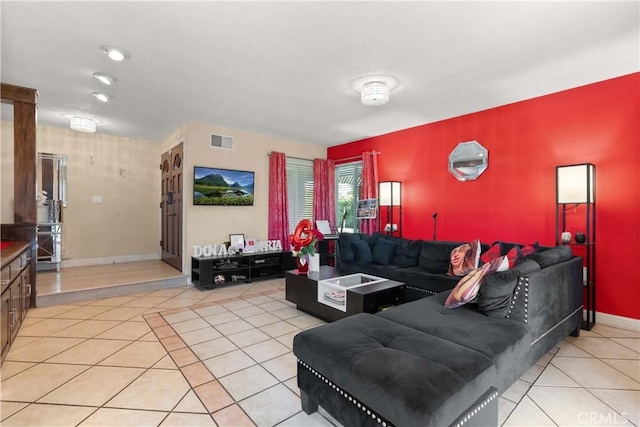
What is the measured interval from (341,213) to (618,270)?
435cm

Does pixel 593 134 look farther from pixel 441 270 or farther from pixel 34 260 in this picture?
pixel 34 260

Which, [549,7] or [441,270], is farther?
[441,270]

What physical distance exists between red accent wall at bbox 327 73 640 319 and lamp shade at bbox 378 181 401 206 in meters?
0.21

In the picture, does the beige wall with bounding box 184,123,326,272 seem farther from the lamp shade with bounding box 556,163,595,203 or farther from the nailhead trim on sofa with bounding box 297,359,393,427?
the lamp shade with bounding box 556,163,595,203

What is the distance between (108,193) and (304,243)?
4599 mm

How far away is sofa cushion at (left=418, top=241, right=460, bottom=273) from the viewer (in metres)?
3.87

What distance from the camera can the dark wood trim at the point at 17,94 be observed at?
3369 millimetres

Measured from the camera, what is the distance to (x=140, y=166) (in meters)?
6.25

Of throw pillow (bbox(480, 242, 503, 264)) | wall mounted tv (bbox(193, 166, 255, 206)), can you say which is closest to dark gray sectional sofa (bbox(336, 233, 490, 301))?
throw pillow (bbox(480, 242, 503, 264))

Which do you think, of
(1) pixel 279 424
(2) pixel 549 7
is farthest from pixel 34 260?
(2) pixel 549 7

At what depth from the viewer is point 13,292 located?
2719 mm

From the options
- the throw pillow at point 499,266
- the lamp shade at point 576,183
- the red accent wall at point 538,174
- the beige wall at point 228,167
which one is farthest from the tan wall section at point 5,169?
the lamp shade at point 576,183

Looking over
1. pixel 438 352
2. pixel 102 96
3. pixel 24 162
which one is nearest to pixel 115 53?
pixel 102 96

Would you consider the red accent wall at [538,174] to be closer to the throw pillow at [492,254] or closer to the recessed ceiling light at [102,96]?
the throw pillow at [492,254]
